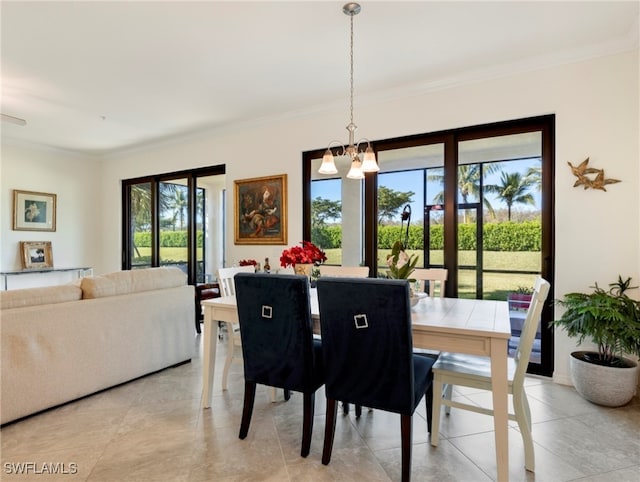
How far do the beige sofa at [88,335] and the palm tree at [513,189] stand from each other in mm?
3113

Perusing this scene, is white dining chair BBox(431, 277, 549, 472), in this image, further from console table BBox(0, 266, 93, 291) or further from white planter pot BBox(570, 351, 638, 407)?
console table BBox(0, 266, 93, 291)

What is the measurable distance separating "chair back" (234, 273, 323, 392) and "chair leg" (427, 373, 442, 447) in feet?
2.11

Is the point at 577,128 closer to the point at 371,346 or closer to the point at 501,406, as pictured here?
the point at 501,406

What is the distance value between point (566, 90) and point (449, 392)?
256cm

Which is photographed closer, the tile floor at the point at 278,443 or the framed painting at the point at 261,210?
the tile floor at the point at 278,443

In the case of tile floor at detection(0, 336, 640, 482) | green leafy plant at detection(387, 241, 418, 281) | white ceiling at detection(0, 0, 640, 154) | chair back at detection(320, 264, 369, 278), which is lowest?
tile floor at detection(0, 336, 640, 482)

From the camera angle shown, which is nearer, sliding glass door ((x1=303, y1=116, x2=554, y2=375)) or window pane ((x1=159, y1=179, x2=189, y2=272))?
sliding glass door ((x1=303, y1=116, x2=554, y2=375))

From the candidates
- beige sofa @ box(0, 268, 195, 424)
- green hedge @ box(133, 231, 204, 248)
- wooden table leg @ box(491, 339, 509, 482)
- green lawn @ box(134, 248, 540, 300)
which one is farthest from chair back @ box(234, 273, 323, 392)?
green hedge @ box(133, 231, 204, 248)

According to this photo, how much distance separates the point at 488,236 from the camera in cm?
337

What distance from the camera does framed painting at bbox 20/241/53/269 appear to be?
5.30m

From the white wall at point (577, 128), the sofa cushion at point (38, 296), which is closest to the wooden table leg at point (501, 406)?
the white wall at point (577, 128)

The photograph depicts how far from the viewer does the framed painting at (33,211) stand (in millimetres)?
5250

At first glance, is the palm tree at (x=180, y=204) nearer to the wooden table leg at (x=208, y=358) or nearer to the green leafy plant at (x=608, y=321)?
the wooden table leg at (x=208, y=358)

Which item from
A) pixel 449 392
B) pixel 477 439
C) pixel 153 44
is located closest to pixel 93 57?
pixel 153 44
